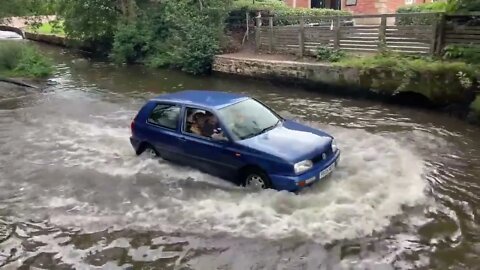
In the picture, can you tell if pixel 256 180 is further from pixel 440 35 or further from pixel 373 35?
pixel 373 35

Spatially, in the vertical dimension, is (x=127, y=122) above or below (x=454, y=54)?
below

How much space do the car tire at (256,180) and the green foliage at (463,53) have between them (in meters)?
8.28

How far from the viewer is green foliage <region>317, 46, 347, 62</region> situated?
1716 centimetres

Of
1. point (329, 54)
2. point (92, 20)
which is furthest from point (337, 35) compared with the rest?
point (92, 20)

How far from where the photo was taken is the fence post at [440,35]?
14.1 m

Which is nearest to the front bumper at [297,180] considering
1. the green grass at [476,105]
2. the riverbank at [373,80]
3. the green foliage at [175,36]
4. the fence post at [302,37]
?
the green grass at [476,105]

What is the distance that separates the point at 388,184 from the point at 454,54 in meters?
7.11

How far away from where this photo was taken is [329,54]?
17641 mm

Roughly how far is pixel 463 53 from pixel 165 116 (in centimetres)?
899

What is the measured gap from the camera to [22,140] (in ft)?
40.4

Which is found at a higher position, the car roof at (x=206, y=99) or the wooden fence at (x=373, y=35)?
the wooden fence at (x=373, y=35)

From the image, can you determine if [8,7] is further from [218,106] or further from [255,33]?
[218,106]

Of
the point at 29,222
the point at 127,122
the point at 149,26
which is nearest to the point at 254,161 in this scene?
the point at 29,222

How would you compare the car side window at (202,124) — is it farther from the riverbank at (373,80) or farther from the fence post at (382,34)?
the fence post at (382,34)
